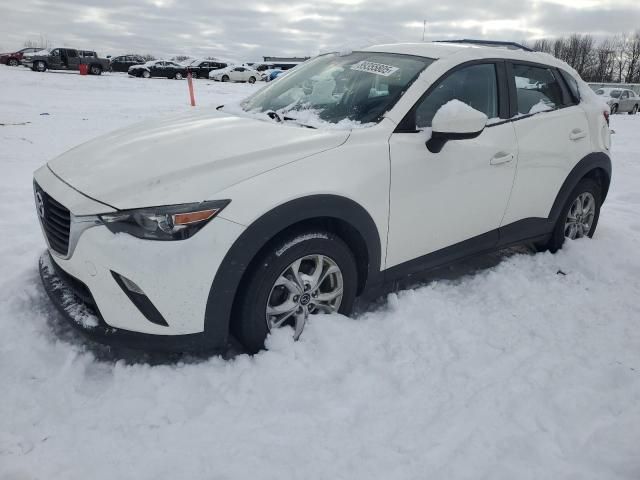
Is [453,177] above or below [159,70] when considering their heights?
below

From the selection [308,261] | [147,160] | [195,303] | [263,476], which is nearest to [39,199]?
[147,160]

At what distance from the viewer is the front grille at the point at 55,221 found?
238 centimetres

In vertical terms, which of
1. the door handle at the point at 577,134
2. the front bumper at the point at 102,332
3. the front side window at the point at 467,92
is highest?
the front side window at the point at 467,92

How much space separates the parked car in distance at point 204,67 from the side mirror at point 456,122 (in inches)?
1325

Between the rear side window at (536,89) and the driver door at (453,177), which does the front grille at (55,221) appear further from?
the rear side window at (536,89)

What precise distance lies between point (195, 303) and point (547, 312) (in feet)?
7.26

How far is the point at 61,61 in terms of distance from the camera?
91.7 feet

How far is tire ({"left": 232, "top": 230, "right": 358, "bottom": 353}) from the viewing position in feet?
7.91

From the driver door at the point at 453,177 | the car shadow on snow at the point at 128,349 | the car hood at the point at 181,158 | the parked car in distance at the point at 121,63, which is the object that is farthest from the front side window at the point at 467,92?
the parked car in distance at the point at 121,63

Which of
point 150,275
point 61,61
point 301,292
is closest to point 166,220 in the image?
point 150,275

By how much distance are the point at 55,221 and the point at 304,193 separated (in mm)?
1244

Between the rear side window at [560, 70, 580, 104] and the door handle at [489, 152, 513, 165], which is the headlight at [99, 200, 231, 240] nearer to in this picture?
the door handle at [489, 152, 513, 165]

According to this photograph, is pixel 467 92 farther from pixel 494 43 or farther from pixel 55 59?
pixel 55 59

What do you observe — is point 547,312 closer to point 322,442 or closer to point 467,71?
point 467,71
